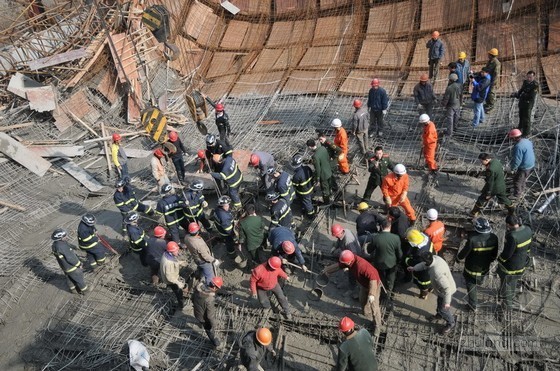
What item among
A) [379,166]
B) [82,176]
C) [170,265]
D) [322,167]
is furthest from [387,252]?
[82,176]

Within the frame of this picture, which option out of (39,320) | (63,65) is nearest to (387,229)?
(39,320)

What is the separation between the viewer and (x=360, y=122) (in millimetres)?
11492

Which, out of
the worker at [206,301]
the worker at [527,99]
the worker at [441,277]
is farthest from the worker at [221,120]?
the worker at [527,99]

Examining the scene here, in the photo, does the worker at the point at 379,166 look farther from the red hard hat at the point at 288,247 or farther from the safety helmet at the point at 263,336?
the safety helmet at the point at 263,336

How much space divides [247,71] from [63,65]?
5733 mm

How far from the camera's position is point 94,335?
9.19 meters

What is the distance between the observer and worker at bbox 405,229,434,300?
773 centimetres

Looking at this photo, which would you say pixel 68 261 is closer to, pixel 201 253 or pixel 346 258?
pixel 201 253

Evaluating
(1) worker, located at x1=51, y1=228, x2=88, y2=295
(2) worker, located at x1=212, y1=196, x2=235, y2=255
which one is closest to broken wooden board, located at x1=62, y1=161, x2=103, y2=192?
(1) worker, located at x1=51, y1=228, x2=88, y2=295

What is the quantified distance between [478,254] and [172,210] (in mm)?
5796

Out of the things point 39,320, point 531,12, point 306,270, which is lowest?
point 39,320

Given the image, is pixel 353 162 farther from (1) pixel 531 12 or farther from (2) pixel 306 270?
(1) pixel 531 12

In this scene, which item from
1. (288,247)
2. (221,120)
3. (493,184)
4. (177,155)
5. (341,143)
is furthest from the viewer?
(221,120)

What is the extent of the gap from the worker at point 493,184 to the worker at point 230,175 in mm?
4810
